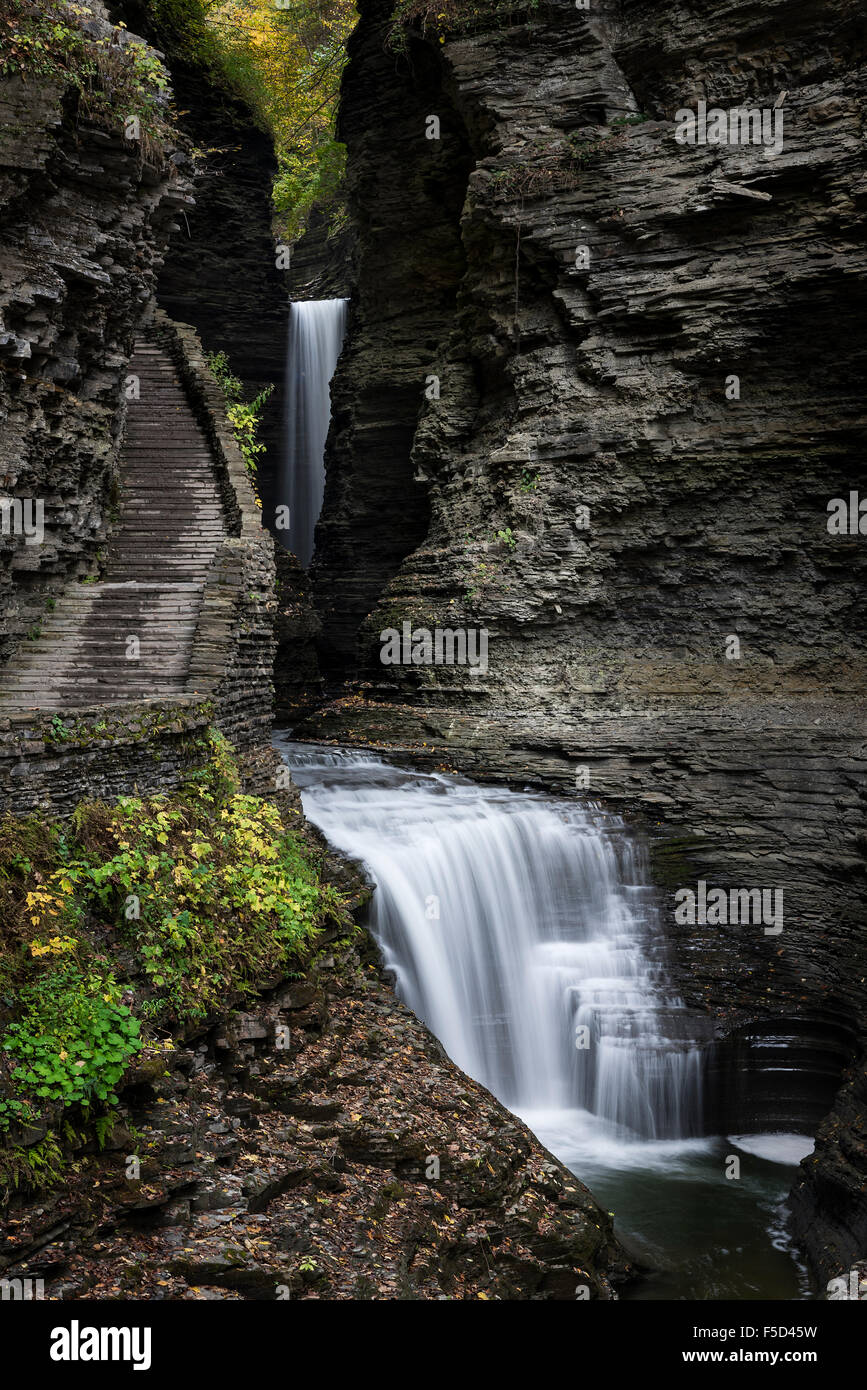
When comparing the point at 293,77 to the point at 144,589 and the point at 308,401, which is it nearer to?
the point at 308,401

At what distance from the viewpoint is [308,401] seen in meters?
27.7

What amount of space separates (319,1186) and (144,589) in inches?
340

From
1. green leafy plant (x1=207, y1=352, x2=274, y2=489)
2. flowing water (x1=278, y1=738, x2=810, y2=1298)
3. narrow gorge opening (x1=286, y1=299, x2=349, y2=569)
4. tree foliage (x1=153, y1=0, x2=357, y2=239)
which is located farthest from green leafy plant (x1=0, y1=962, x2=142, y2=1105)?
tree foliage (x1=153, y1=0, x2=357, y2=239)

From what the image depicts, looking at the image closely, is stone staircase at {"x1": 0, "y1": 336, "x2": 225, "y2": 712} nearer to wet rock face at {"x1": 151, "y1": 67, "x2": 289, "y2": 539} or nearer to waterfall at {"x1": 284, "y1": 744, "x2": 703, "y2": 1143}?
waterfall at {"x1": 284, "y1": 744, "x2": 703, "y2": 1143}

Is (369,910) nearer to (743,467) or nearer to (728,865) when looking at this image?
(728,865)

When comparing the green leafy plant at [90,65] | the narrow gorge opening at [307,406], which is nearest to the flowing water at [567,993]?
the green leafy plant at [90,65]

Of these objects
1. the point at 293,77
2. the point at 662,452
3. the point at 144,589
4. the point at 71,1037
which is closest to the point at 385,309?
the point at 662,452

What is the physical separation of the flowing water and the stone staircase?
287 cm

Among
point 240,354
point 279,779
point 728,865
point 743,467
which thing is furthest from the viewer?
point 240,354

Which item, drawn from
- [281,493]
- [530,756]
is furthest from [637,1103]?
[281,493]

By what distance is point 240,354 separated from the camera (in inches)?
1069

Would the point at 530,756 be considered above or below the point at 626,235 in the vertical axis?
below

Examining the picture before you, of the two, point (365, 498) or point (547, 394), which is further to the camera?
point (365, 498)

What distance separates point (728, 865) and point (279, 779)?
615 cm
